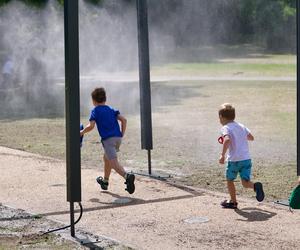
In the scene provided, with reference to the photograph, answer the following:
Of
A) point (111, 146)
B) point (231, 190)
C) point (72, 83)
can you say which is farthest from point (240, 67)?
point (72, 83)

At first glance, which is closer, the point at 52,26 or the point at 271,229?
the point at 271,229

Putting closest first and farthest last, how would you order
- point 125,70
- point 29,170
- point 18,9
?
point 29,170 → point 18,9 → point 125,70

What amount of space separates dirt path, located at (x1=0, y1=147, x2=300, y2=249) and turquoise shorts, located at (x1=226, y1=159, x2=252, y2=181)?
0.33 m

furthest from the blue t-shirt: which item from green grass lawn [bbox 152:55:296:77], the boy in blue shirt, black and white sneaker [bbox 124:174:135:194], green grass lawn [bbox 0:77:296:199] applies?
green grass lawn [bbox 152:55:296:77]

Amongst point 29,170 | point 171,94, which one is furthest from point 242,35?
point 29,170

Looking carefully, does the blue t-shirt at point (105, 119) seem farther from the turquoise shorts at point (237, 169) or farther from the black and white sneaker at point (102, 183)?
the turquoise shorts at point (237, 169)

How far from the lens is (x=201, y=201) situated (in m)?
9.07

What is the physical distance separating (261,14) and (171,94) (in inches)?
567

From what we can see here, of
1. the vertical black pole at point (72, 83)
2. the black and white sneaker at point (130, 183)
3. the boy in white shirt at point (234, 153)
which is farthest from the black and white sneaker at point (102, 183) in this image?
the vertical black pole at point (72, 83)

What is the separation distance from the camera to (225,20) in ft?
119

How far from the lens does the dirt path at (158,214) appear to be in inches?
291

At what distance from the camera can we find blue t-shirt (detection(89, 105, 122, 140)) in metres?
9.47

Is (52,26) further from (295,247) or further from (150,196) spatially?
(295,247)

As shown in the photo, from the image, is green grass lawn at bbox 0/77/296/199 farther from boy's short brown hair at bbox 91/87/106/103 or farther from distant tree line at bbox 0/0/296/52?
distant tree line at bbox 0/0/296/52
